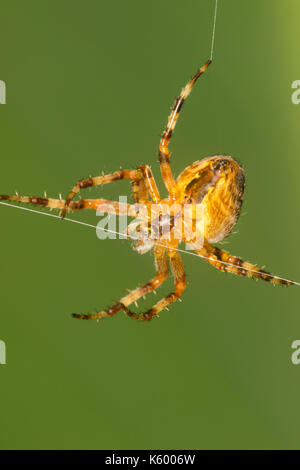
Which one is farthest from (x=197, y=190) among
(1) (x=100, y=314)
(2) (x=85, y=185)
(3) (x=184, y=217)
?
→ (1) (x=100, y=314)

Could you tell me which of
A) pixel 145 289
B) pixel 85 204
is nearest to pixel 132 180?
pixel 85 204

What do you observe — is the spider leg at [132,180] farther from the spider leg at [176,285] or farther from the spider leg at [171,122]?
the spider leg at [176,285]

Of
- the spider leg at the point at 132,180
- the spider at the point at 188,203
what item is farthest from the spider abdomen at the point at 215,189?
the spider leg at the point at 132,180

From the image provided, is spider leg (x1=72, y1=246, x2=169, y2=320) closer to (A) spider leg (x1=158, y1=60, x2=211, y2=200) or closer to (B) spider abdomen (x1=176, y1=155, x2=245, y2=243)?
(B) spider abdomen (x1=176, y1=155, x2=245, y2=243)

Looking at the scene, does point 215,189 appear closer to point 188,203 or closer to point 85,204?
point 188,203

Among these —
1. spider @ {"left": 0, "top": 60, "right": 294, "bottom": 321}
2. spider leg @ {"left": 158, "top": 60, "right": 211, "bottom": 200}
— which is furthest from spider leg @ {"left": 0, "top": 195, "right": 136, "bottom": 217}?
spider leg @ {"left": 158, "top": 60, "right": 211, "bottom": 200}

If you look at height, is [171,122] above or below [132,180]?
above
